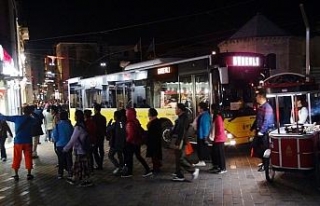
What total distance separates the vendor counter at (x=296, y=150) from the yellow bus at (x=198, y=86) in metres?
4.04

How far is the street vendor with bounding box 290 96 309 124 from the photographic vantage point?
A: 10032mm

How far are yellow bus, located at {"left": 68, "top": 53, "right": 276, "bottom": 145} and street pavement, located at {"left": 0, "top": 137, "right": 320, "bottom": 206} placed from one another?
6.85 feet

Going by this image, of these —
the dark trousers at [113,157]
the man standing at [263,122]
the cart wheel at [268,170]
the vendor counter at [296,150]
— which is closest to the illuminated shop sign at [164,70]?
the dark trousers at [113,157]

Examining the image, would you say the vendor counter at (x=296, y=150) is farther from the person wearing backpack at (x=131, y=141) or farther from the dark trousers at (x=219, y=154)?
the person wearing backpack at (x=131, y=141)

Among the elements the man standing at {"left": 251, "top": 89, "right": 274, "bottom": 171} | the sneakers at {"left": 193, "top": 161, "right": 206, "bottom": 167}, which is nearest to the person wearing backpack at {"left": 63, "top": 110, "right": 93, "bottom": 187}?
the sneakers at {"left": 193, "top": 161, "right": 206, "bottom": 167}

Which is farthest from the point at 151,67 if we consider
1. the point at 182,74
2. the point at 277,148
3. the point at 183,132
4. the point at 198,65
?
the point at 277,148

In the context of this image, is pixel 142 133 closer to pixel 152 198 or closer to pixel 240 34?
pixel 152 198

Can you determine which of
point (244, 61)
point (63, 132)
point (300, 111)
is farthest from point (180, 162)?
point (244, 61)

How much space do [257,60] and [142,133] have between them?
5161 millimetres

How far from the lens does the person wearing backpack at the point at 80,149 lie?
9.55 meters

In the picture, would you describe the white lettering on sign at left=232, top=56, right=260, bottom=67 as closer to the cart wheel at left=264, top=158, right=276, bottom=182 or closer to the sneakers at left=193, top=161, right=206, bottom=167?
the sneakers at left=193, top=161, right=206, bottom=167

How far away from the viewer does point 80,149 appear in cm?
955

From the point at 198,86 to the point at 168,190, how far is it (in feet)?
17.9

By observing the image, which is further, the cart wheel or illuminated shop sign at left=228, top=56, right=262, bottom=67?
illuminated shop sign at left=228, top=56, right=262, bottom=67
